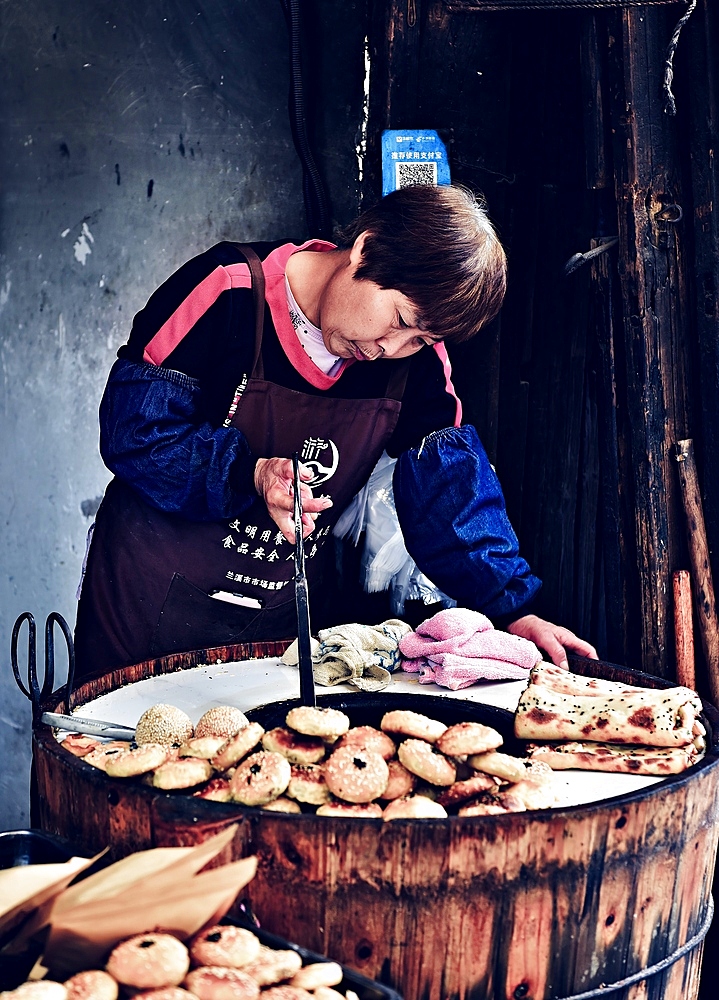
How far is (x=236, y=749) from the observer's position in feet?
5.71

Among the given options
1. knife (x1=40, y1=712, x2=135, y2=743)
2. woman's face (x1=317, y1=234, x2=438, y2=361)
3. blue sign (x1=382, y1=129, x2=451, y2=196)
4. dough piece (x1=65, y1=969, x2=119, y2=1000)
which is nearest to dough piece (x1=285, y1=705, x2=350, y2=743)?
knife (x1=40, y1=712, x2=135, y2=743)

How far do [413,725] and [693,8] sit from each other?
1954 millimetres

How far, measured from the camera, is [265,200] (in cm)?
392

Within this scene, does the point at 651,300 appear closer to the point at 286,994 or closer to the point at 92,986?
the point at 286,994

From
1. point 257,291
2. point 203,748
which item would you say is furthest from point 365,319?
point 203,748

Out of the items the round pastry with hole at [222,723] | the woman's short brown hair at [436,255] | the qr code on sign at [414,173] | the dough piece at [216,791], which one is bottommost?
the dough piece at [216,791]

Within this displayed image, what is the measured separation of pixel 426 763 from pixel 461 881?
0.68 ft

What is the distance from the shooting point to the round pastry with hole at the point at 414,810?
1590 mm

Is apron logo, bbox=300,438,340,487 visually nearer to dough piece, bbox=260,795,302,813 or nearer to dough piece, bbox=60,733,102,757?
dough piece, bbox=60,733,102,757

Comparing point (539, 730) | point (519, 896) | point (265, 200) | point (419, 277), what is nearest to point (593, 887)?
point (519, 896)

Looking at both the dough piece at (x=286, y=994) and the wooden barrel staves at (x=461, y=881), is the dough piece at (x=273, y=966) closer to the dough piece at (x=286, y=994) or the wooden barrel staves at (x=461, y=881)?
the dough piece at (x=286, y=994)

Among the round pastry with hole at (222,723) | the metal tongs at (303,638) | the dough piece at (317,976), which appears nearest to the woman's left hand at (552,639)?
the metal tongs at (303,638)

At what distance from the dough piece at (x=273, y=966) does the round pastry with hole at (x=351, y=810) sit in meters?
0.28

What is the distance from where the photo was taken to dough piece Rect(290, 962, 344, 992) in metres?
1.31
